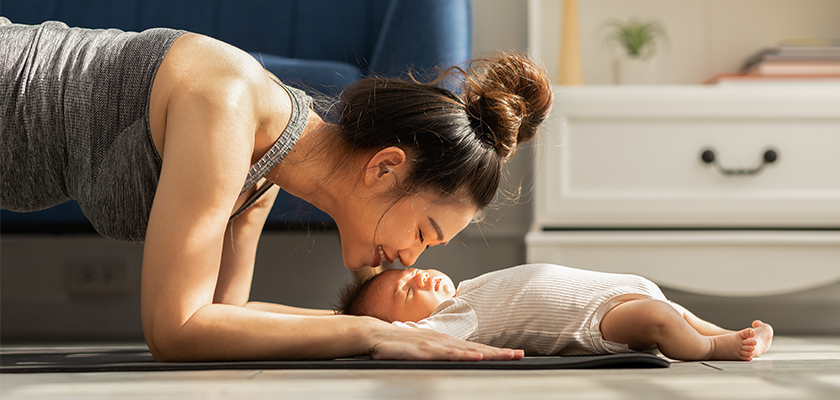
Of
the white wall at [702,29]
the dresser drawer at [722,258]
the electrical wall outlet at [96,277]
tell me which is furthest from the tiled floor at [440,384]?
the white wall at [702,29]

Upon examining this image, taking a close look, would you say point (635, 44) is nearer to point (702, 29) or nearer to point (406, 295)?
point (702, 29)

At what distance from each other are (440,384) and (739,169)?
3.83 ft

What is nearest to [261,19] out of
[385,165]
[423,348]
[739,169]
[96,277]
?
[96,277]

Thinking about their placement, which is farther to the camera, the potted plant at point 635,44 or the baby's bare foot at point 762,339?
the potted plant at point 635,44

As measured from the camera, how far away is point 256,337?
76cm

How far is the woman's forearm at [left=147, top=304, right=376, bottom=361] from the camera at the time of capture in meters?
0.76

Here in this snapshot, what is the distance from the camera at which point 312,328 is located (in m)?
0.77

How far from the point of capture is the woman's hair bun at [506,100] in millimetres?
938

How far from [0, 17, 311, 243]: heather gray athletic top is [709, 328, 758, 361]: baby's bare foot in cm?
60

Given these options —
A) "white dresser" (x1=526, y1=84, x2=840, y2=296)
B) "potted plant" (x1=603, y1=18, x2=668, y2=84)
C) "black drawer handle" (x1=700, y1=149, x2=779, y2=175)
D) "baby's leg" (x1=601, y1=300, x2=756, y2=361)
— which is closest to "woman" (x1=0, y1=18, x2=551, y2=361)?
"baby's leg" (x1=601, y1=300, x2=756, y2=361)

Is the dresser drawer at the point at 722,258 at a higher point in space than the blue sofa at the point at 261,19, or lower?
lower

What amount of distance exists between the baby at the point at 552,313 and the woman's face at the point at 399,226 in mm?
64

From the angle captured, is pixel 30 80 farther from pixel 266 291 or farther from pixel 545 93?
pixel 266 291

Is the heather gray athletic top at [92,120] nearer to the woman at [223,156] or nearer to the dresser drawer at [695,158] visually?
the woman at [223,156]
